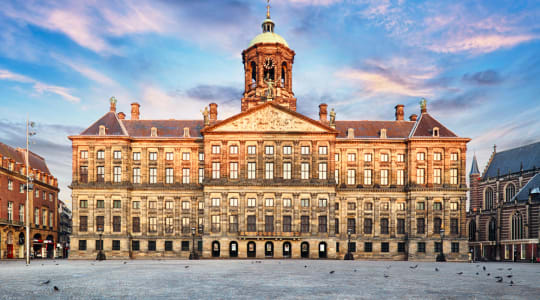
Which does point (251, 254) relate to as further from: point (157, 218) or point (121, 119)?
point (121, 119)

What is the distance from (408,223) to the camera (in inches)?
2687

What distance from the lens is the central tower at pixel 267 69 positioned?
73188 millimetres

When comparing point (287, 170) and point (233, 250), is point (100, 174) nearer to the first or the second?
point (233, 250)

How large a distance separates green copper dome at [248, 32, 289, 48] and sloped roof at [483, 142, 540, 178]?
158ft

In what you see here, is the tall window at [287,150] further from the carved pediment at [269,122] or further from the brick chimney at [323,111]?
the brick chimney at [323,111]

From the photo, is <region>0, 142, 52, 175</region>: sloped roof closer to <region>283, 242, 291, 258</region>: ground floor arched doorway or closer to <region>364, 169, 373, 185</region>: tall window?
<region>283, 242, 291, 258</region>: ground floor arched doorway

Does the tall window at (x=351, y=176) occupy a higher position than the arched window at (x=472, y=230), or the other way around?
the tall window at (x=351, y=176)

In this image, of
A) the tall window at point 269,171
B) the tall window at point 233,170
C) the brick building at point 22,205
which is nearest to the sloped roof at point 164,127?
the tall window at point 233,170

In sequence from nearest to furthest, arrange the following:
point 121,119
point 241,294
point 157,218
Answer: point 241,294, point 157,218, point 121,119

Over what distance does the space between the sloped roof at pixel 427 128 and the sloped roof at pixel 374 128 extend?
78.8 inches

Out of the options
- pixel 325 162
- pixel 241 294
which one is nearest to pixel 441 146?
pixel 325 162

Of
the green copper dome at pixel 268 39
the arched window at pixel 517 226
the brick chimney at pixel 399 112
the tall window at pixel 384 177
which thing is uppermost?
the green copper dome at pixel 268 39

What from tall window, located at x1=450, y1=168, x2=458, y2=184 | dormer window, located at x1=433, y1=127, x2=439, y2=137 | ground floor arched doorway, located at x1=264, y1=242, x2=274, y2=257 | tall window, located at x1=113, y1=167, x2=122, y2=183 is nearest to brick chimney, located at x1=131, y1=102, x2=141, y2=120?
tall window, located at x1=113, y1=167, x2=122, y2=183

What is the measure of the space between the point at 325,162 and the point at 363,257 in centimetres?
1506
